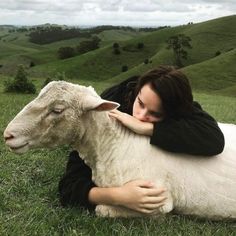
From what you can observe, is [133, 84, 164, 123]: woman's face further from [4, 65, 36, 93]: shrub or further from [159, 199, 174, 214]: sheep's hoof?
[4, 65, 36, 93]: shrub

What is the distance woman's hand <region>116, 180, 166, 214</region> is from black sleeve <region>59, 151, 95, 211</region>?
0.59 metres

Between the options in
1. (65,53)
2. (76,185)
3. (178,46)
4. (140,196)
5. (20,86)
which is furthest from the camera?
(65,53)

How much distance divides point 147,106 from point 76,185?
1351 millimetres

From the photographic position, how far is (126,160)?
5766 millimetres

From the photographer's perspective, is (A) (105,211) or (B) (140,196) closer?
(B) (140,196)

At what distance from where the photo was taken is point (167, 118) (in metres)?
5.86

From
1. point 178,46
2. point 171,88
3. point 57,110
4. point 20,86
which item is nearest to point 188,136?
point 171,88

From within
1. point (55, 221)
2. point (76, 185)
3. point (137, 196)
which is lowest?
point (55, 221)

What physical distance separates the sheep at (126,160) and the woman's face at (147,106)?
0.84ft

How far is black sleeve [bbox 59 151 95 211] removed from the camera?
612 centimetres

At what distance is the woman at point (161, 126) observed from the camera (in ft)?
18.3

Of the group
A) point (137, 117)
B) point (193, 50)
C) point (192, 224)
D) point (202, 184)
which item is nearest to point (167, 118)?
point (137, 117)

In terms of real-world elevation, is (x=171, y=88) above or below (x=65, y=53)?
above

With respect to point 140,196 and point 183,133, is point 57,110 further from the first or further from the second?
point 183,133
